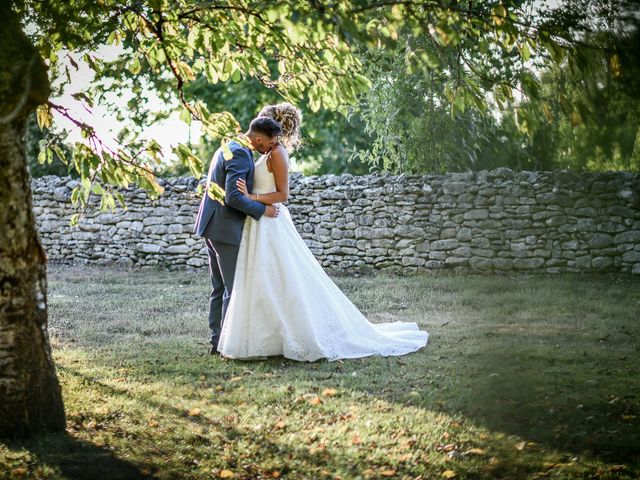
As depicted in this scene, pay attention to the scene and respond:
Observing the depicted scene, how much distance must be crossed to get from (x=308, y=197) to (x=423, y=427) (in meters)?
10.6

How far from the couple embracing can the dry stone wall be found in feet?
21.2

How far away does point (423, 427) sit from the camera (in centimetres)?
448

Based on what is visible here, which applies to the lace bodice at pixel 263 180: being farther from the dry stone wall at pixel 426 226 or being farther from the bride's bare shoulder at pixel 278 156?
the dry stone wall at pixel 426 226

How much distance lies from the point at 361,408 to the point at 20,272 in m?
2.44

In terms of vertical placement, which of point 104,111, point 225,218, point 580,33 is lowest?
point 225,218

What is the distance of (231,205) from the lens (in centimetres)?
632

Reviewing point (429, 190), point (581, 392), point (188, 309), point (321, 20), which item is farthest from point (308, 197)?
point (321, 20)

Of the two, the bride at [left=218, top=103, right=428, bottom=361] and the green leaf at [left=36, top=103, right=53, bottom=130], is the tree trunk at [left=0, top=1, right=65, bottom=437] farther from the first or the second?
the bride at [left=218, top=103, right=428, bottom=361]

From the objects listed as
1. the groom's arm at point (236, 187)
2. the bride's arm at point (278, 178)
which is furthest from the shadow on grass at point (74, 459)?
the bride's arm at point (278, 178)

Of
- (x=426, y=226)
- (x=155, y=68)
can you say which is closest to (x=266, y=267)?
(x=155, y=68)

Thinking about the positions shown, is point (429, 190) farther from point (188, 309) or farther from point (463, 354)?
point (463, 354)

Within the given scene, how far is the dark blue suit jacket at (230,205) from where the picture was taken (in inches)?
248

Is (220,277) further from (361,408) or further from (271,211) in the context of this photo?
(361,408)

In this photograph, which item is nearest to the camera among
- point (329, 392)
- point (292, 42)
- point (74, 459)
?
point (74, 459)
